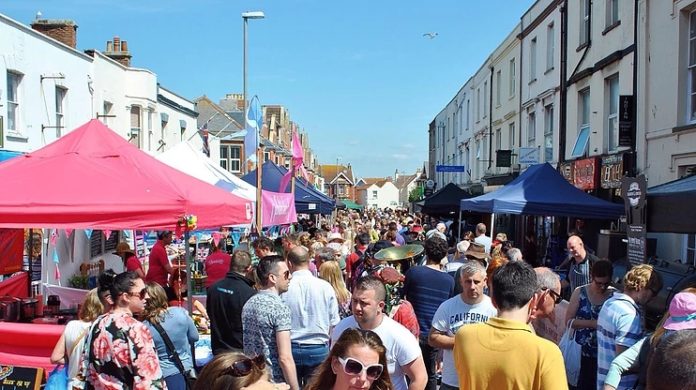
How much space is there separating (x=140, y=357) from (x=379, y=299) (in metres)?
1.48

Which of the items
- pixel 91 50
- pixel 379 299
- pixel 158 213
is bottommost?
pixel 379 299

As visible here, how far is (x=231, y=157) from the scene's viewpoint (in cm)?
4609

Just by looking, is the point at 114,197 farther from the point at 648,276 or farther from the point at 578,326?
the point at 648,276

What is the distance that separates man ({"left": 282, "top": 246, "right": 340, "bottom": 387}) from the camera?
5.31m

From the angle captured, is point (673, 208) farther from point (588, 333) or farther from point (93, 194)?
point (93, 194)

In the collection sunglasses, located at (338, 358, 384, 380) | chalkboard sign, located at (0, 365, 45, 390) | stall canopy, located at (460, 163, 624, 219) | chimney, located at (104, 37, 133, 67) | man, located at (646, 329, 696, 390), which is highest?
chimney, located at (104, 37, 133, 67)

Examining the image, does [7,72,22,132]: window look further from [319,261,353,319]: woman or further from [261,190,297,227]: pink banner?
[319,261,353,319]: woman

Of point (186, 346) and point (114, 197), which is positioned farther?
point (114, 197)

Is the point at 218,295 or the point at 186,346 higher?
the point at 218,295

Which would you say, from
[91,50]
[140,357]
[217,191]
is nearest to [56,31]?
[91,50]

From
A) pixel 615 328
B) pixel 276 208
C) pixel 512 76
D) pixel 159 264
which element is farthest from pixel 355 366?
pixel 512 76

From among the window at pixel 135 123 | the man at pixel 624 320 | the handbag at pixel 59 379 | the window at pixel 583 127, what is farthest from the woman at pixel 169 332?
the window at pixel 135 123

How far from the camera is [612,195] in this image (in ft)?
45.6

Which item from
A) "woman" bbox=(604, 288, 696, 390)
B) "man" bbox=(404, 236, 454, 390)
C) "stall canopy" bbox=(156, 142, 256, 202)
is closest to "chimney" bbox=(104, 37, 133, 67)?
"stall canopy" bbox=(156, 142, 256, 202)
